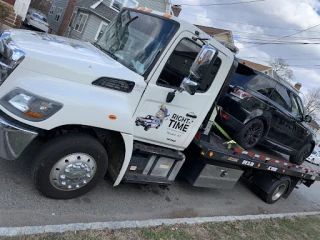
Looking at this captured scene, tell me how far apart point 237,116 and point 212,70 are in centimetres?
150

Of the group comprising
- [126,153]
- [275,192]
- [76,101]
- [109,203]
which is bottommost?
[109,203]

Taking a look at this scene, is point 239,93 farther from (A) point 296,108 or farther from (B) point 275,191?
(B) point 275,191

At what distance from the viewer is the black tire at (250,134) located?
5941mm

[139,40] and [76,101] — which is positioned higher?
[139,40]

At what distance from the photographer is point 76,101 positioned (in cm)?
355

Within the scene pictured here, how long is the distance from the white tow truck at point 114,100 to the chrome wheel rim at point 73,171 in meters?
0.01

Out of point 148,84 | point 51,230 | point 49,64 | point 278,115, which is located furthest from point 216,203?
point 49,64

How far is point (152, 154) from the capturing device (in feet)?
14.9

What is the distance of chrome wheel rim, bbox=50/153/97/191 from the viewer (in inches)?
150

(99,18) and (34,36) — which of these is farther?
(99,18)

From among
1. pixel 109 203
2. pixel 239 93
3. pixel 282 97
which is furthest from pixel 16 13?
pixel 109 203

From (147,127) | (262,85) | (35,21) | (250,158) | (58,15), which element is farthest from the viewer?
(58,15)

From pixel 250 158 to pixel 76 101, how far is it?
3.76m

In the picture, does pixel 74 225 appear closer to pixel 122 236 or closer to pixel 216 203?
pixel 122 236
